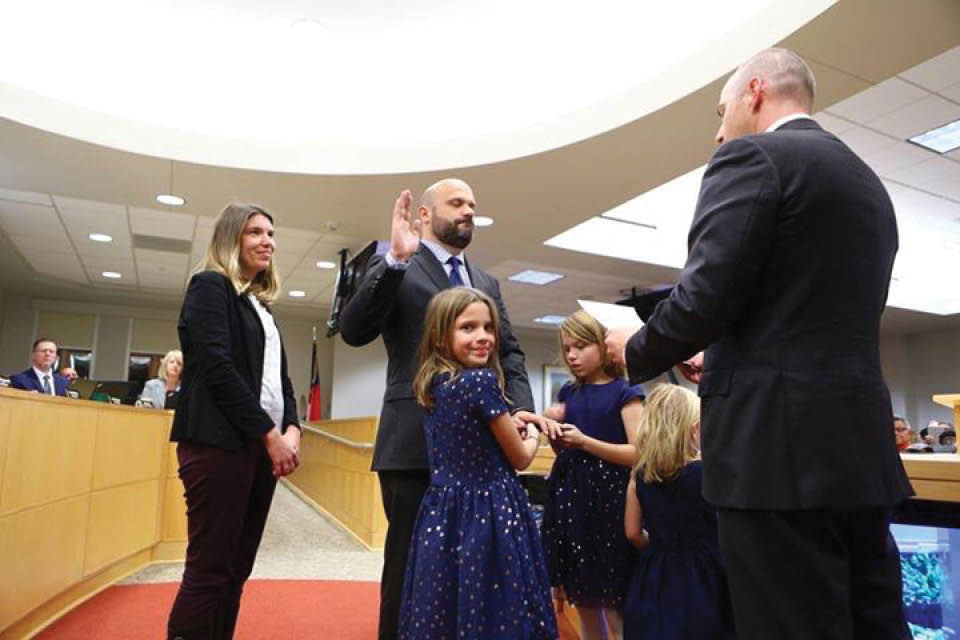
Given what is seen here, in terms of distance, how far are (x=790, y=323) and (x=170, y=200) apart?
5.58m

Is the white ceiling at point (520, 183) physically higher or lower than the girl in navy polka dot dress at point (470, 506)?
higher

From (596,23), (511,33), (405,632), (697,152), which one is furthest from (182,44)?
(405,632)

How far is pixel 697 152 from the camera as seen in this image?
14.9ft

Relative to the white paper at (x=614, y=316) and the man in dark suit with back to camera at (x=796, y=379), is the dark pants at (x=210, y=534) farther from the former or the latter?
the man in dark suit with back to camera at (x=796, y=379)

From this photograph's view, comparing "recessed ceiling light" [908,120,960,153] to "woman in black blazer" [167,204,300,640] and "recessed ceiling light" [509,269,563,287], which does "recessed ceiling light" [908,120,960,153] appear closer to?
A: "recessed ceiling light" [509,269,563,287]

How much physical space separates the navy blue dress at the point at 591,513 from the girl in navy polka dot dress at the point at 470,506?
0.42 metres

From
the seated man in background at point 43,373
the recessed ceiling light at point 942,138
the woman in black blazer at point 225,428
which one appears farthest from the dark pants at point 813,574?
the seated man in background at point 43,373

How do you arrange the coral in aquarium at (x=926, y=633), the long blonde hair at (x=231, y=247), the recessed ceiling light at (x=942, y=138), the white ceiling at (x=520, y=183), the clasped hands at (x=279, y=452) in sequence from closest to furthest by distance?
the coral in aquarium at (x=926, y=633) < the clasped hands at (x=279, y=452) < the long blonde hair at (x=231, y=247) < the white ceiling at (x=520, y=183) < the recessed ceiling light at (x=942, y=138)

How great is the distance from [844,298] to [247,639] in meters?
2.61

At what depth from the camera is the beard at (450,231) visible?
1.73m

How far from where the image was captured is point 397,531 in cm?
154

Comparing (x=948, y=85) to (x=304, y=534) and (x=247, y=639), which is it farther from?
(x=304, y=534)

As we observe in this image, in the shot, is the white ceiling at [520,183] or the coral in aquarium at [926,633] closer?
the coral in aquarium at [926,633]

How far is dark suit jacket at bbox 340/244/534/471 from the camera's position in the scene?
5.09 feet
